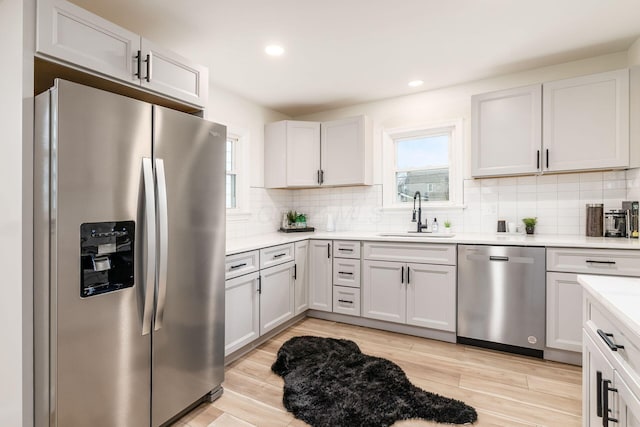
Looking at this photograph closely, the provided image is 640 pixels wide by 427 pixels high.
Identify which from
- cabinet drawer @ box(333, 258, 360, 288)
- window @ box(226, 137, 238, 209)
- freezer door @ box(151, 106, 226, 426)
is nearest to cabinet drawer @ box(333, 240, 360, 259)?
cabinet drawer @ box(333, 258, 360, 288)

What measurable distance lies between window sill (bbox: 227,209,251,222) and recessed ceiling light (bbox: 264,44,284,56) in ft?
5.46

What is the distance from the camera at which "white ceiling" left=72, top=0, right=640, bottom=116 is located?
2.08 meters

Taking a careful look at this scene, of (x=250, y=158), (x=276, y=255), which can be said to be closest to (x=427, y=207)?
(x=276, y=255)

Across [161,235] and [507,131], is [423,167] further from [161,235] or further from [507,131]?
[161,235]

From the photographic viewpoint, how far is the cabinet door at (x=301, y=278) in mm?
3354

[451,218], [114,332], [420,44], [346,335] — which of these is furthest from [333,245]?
[114,332]

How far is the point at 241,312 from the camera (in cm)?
258

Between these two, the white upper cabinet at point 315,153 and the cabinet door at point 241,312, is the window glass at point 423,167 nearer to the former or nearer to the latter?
the white upper cabinet at point 315,153

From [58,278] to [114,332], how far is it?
358mm

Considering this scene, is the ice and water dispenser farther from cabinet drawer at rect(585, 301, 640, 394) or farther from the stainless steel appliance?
the stainless steel appliance

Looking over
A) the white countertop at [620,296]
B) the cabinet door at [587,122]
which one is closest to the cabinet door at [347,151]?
the cabinet door at [587,122]

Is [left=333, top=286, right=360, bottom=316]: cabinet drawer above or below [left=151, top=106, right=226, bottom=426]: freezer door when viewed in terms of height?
below

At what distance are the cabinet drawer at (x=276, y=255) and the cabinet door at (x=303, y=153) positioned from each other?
1.00 meters

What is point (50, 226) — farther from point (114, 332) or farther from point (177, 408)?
point (177, 408)
